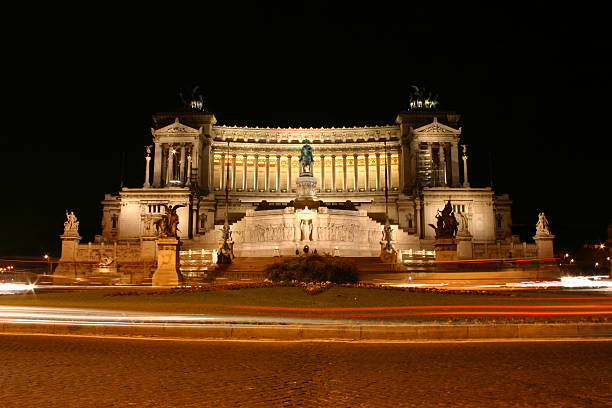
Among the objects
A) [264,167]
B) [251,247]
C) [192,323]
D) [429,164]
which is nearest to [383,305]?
[192,323]

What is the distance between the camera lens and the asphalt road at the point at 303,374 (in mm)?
8133

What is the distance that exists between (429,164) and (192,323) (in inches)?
3053

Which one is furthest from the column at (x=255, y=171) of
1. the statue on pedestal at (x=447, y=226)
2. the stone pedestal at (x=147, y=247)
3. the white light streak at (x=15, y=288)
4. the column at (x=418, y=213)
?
the white light streak at (x=15, y=288)

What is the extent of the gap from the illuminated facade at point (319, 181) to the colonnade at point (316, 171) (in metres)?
0.17

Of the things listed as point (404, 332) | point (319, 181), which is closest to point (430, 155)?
point (319, 181)

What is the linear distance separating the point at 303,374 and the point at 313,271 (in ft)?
58.5

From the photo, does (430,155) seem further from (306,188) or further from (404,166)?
(306,188)

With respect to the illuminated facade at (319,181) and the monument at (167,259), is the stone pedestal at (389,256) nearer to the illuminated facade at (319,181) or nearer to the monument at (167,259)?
the illuminated facade at (319,181)

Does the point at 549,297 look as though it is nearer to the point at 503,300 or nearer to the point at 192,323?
the point at 503,300

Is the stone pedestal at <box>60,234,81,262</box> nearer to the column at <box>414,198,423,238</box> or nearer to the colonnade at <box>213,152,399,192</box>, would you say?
the colonnade at <box>213,152,399,192</box>

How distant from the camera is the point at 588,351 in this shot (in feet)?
39.8

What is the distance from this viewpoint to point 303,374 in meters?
9.91

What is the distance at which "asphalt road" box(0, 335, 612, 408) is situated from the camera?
26.7 feet

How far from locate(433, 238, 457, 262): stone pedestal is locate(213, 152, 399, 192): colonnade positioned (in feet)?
184
